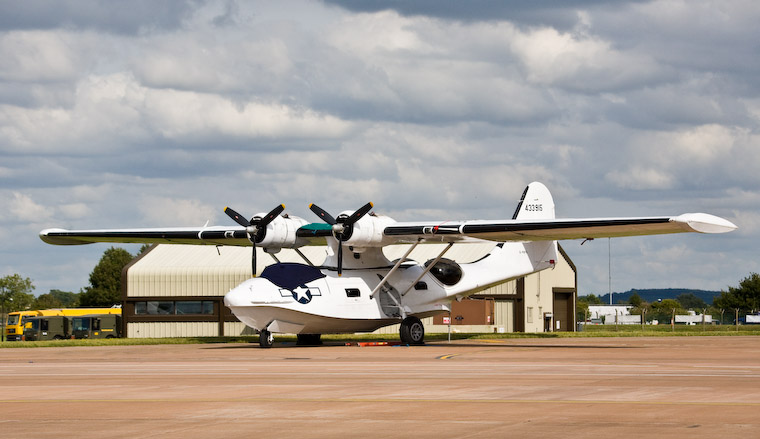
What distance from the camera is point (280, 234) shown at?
37.8 meters

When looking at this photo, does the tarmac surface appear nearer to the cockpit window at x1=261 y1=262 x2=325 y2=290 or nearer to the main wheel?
the cockpit window at x1=261 y1=262 x2=325 y2=290

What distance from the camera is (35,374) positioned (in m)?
22.7

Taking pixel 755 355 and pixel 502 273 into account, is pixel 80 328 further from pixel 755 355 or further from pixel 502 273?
pixel 755 355

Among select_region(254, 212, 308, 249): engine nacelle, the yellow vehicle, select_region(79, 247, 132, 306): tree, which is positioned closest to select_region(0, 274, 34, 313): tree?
select_region(79, 247, 132, 306): tree

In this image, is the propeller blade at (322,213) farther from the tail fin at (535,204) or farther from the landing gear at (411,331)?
the tail fin at (535,204)

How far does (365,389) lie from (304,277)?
59.1 feet

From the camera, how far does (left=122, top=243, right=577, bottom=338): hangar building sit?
59.4 m

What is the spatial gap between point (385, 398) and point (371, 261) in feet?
76.6

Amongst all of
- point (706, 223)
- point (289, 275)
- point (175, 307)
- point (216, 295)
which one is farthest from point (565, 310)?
point (706, 223)

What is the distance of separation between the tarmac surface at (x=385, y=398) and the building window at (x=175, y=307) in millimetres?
32627

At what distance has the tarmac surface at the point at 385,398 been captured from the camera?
39.9 ft

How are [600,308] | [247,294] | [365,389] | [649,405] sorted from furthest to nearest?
1. [600,308]
2. [247,294]
3. [365,389]
4. [649,405]

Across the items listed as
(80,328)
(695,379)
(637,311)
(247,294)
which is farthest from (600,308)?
(695,379)

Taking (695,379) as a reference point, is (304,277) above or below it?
above
